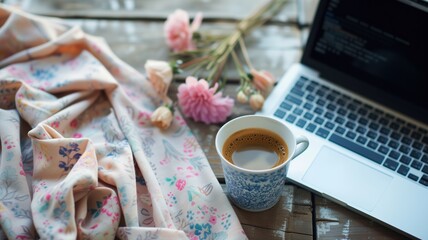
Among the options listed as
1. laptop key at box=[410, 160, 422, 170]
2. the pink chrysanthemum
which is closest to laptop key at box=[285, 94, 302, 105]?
the pink chrysanthemum

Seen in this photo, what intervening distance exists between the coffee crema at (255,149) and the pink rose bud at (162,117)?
5.4 inches

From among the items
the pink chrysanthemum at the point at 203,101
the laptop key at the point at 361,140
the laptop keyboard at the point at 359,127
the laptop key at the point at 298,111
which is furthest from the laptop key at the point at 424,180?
the pink chrysanthemum at the point at 203,101

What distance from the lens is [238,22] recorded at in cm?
98

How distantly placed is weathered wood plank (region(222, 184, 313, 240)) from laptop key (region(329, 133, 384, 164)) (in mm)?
105

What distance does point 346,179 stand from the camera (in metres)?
0.70

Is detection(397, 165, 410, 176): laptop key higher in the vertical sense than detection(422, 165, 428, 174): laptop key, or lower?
higher

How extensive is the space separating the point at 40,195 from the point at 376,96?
57 cm

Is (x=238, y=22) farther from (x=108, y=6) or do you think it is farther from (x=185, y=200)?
(x=185, y=200)

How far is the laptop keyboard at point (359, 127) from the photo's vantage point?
2.36 feet

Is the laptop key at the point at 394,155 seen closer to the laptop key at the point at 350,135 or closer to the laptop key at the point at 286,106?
the laptop key at the point at 350,135

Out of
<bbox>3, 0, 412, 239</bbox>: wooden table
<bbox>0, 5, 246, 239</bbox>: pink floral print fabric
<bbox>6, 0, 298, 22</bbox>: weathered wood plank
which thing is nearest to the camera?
<bbox>0, 5, 246, 239</bbox>: pink floral print fabric

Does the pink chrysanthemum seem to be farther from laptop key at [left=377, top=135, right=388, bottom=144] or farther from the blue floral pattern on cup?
laptop key at [left=377, top=135, right=388, bottom=144]

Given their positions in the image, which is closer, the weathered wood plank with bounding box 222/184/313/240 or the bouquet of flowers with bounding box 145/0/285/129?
the weathered wood plank with bounding box 222/184/313/240

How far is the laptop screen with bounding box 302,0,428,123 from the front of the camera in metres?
0.71
